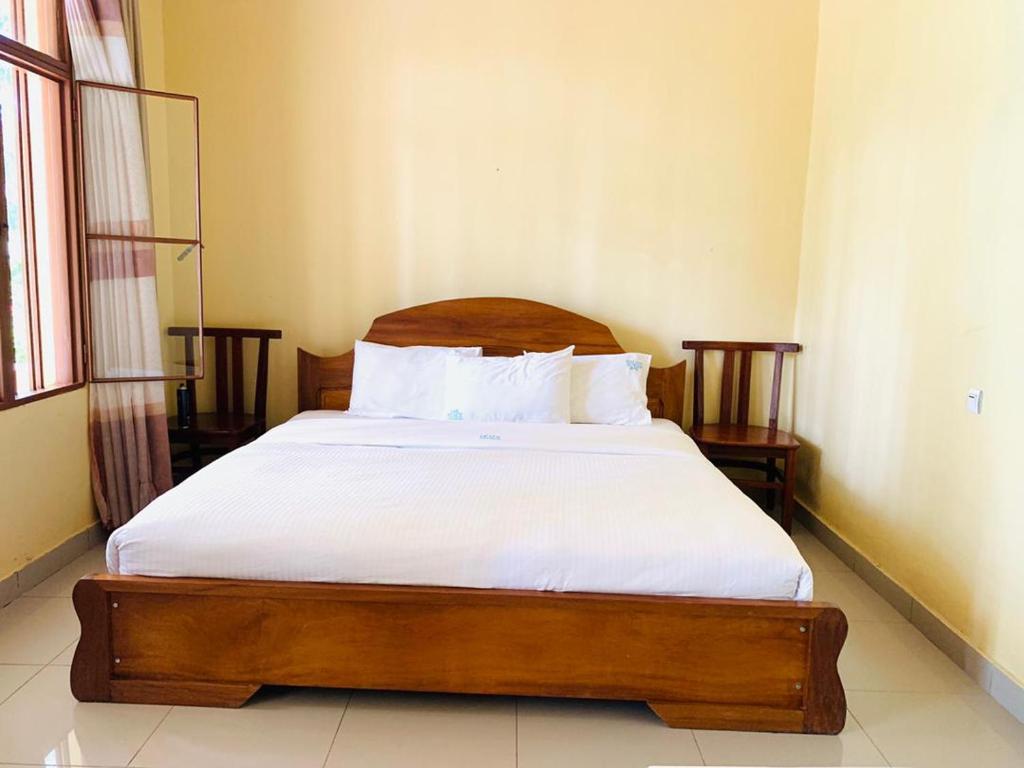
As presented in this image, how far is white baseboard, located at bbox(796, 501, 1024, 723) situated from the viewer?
225cm

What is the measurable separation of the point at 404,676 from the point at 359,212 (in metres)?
2.52

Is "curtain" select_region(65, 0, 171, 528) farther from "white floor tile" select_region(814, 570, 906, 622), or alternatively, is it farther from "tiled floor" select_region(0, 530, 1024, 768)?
"white floor tile" select_region(814, 570, 906, 622)

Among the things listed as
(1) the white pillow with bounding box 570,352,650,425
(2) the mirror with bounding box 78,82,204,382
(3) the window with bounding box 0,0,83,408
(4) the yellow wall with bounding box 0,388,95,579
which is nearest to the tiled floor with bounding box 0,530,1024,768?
(4) the yellow wall with bounding box 0,388,95,579

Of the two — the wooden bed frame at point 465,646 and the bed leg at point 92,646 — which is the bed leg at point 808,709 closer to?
the wooden bed frame at point 465,646

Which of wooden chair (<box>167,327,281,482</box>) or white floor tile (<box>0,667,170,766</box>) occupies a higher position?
wooden chair (<box>167,327,281,482</box>)

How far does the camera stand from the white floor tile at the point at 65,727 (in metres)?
1.93

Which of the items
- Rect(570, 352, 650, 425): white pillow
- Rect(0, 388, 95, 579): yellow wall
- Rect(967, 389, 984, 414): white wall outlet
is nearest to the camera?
Rect(967, 389, 984, 414): white wall outlet

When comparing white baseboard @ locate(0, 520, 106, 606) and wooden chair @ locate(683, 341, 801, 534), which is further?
wooden chair @ locate(683, 341, 801, 534)

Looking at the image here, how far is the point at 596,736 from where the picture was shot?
2.09m

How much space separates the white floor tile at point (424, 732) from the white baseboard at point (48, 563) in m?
1.47

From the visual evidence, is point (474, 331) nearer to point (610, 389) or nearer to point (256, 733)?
point (610, 389)

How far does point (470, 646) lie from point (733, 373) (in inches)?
94.2

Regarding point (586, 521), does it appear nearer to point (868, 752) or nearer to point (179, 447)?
point (868, 752)

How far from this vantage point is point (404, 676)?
2.13m
